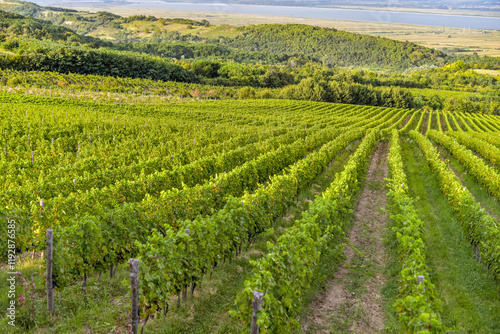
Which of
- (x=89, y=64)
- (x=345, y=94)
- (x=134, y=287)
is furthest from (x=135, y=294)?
(x=345, y=94)

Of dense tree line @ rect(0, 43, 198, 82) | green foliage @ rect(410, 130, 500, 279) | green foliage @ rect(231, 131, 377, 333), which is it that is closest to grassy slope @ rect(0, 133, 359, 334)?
green foliage @ rect(231, 131, 377, 333)

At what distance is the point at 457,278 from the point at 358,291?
9.49 ft

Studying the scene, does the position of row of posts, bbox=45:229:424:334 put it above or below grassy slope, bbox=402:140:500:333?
above

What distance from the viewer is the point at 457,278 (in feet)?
30.2

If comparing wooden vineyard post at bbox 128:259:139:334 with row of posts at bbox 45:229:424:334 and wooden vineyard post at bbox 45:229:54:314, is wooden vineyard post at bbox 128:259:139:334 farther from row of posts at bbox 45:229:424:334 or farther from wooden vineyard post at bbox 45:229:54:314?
wooden vineyard post at bbox 45:229:54:314

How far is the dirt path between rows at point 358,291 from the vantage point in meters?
7.20

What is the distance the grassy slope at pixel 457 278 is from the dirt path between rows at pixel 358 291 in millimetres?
1385

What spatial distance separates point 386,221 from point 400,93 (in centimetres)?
9374

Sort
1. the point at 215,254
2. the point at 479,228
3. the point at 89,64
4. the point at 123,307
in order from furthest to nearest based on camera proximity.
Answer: the point at 89,64 → the point at 479,228 → the point at 215,254 → the point at 123,307

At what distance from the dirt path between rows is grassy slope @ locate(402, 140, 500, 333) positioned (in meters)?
1.38

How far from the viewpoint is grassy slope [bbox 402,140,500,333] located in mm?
7488

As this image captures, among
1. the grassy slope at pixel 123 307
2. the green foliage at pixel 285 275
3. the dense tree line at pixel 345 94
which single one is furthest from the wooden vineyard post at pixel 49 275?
the dense tree line at pixel 345 94

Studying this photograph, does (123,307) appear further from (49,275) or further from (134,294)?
(49,275)

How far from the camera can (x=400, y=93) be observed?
97.2m
